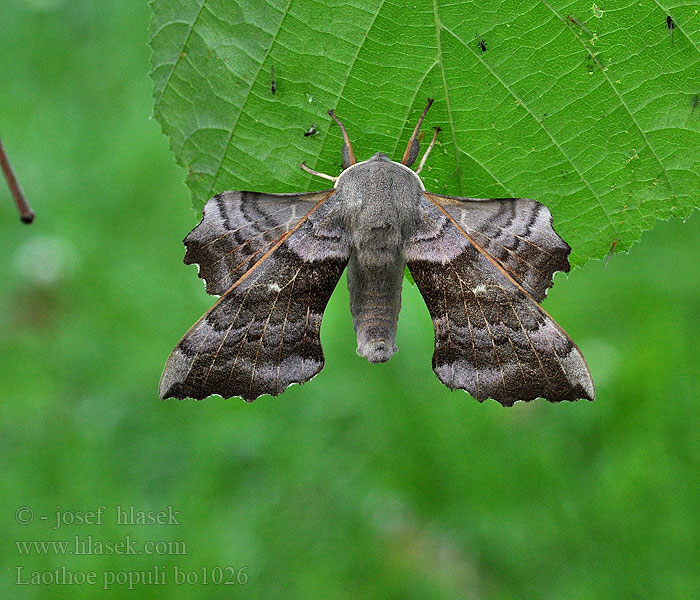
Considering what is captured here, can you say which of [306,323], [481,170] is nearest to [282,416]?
[306,323]

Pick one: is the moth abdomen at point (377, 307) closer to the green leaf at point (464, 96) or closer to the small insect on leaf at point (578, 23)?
the green leaf at point (464, 96)

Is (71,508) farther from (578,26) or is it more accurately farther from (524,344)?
(578,26)

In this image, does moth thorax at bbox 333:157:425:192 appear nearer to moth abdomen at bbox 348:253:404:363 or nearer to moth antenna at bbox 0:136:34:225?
moth abdomen at bbox 348:253:404:363

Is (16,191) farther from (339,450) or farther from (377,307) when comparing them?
(339,450)

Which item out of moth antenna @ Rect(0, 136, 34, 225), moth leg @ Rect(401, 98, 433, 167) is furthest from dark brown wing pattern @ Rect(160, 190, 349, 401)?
moth antenna @ Rect(0, 136, 34, 225)

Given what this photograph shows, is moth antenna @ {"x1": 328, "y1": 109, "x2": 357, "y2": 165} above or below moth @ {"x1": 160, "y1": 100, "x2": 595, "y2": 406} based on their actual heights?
above

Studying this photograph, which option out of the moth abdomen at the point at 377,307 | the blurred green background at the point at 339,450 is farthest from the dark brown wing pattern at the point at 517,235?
the blurred green background at the point at 339,450

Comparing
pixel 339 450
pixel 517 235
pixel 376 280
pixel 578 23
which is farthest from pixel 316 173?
pixel 339 450
